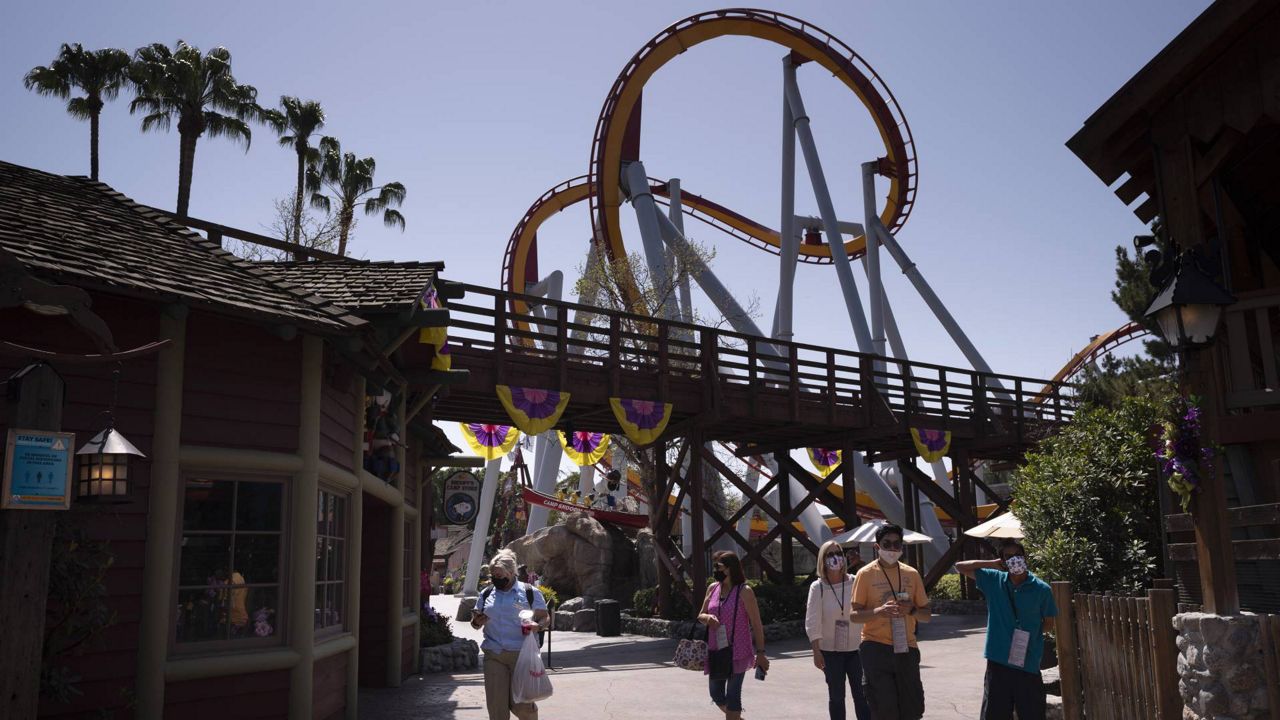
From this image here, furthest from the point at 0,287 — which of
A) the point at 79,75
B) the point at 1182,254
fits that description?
the point at 79,75

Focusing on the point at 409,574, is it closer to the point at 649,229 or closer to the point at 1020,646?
the point at 1020,646

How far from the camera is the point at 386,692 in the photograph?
1160cm

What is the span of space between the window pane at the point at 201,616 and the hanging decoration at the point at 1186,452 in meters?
6.84

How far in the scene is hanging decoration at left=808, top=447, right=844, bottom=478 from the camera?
2241cm

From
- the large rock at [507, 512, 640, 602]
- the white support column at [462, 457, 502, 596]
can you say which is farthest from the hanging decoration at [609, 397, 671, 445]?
the white support column at [462, 457, 502, 596]

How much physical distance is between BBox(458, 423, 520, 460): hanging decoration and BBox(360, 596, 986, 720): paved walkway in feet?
14.7

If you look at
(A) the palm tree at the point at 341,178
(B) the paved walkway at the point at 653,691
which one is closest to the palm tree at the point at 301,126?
(A) the palm tree at the point at 341,178

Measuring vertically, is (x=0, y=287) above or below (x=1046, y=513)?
above

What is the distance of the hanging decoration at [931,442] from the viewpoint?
21.4 metres

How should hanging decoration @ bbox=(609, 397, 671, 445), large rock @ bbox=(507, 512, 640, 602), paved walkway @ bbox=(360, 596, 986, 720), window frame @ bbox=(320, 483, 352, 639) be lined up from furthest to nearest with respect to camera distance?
large rock @ bbox=(507, 512, 640, 602) → hanging decoration @ bbox=(609, 397, 671, 445) → paved walkway @ bbox=(360, 596, 986, 720) → window frame @ bbox=(320, 483, 352, 639)

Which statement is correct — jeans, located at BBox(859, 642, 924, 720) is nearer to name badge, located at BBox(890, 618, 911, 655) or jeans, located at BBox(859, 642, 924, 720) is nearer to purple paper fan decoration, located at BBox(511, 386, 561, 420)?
name badge, located at BBox(890, 618, 911, 655)

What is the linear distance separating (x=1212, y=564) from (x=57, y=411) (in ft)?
23.4

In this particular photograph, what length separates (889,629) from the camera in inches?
268

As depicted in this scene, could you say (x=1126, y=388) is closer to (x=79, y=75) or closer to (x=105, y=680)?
(x=105, y=680)
